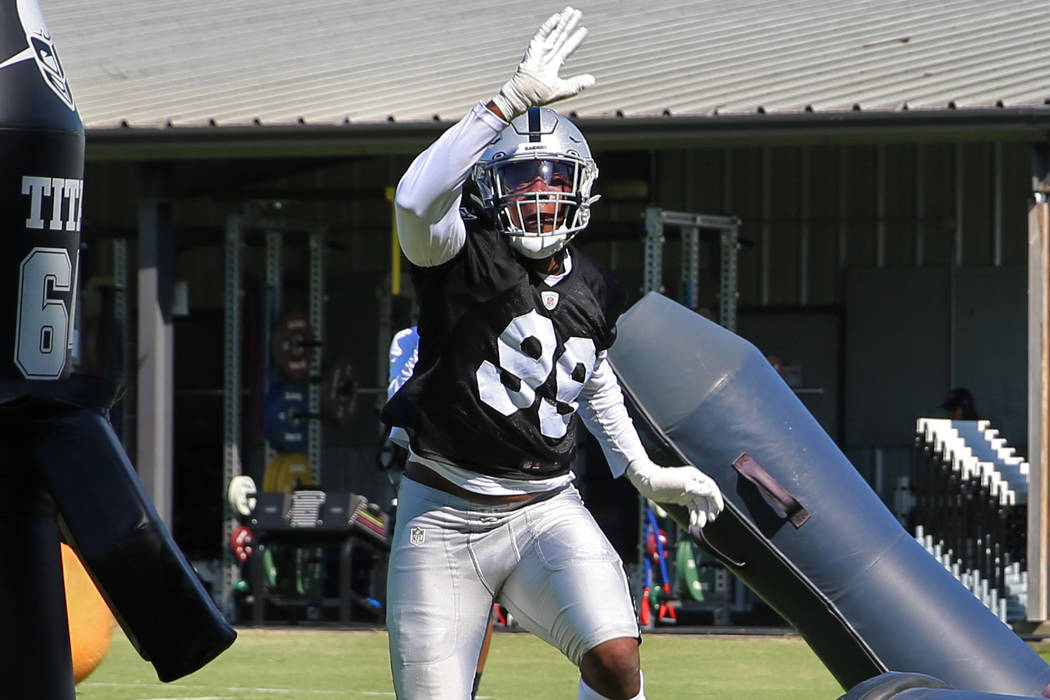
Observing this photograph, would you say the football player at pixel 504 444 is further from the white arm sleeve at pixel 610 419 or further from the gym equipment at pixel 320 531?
the gym equipment at pixel 320 531

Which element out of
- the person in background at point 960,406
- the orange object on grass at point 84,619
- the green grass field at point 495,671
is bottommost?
the green grass field at point 495,671

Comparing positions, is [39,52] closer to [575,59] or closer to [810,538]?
[810,538]

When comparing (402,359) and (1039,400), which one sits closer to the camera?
(402,359)

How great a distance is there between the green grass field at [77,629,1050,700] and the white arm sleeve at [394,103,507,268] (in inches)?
190

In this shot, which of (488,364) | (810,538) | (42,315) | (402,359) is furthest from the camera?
(402,359)

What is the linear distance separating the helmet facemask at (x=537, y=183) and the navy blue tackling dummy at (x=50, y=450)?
1.42 m

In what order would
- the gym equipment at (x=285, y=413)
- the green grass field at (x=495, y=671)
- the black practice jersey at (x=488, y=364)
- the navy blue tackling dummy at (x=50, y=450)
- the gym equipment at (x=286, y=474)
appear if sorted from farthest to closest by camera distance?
the gym equipment at (x=285, y=413)
the gym equipment at (x=286, y=474)
the green grass field at (x=495, y=671)
the black practice jersey at (x=488, y=364)
the navy blue tackling dummy at (x=50, y=450)

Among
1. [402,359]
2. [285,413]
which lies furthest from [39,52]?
[285,413]

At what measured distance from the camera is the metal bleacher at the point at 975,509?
12.1 meters

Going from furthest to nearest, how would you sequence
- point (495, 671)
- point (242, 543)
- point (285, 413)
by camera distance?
1. point (285, 413)
2. point (242, 543)
3. point (495, 671)

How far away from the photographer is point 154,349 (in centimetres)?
1332

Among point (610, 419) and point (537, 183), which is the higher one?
point (537, 183)

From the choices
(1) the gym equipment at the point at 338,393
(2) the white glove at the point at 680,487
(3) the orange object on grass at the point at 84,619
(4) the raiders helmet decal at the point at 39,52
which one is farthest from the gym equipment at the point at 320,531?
(4) the raiders helmet decal at the point at 39,52

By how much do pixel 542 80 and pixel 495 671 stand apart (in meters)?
6.33
